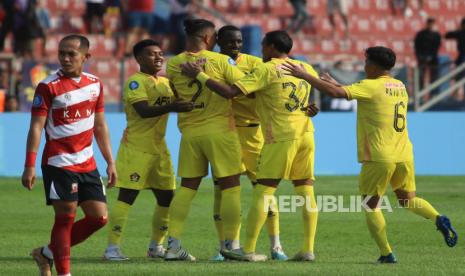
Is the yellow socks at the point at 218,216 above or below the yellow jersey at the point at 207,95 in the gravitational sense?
below

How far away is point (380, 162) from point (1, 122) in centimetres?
1024

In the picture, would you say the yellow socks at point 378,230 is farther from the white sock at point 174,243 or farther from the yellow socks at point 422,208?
the white sock at point 174,243

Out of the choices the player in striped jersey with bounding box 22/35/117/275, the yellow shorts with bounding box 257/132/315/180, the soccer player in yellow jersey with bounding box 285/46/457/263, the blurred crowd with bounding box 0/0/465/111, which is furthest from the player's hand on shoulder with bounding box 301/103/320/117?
the blurred crowd with bounding box 0/0/465/111

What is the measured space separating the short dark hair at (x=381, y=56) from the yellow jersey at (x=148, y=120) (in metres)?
1.94

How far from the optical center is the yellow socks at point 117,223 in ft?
34.3

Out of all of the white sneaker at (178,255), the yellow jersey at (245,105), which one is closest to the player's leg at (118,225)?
the white sneaker at (178,255)

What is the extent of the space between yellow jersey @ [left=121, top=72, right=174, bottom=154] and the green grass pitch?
1.05 m

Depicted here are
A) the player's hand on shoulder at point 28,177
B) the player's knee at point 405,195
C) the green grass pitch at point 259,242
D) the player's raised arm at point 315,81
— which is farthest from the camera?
the player's knee at point 405,195

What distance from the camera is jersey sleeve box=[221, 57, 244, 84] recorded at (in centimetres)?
1026

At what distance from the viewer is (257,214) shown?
33.3ft

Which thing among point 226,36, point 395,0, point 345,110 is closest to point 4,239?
point 226,36

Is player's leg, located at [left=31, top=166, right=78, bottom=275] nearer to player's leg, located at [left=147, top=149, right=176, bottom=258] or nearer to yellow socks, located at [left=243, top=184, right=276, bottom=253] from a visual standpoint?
yellow socks, located at [left=243, top=184, right=276, bottom=253]

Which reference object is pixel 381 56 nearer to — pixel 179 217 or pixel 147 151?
pixel 179 217

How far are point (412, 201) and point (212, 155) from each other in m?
1.85
